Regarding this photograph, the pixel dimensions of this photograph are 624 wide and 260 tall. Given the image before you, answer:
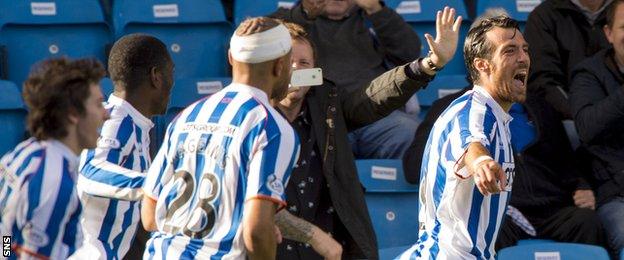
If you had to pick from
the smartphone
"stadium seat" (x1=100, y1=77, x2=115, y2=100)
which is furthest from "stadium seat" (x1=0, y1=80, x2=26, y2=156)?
the smartphone

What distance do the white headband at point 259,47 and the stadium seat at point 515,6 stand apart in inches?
177

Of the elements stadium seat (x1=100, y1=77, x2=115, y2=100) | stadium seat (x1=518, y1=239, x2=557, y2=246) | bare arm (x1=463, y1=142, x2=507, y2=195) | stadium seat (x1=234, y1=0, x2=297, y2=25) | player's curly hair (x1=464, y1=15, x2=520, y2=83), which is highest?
player's curly hair (x1=464, y1=15, x2=520, y2=83)

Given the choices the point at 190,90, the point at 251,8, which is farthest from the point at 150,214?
the point at 251,8

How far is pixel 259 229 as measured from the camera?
486cm

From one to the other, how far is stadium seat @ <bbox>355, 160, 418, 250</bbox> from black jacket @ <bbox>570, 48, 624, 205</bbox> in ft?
3.41

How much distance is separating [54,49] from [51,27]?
0.15 meters

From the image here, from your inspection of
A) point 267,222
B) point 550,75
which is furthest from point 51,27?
point 267,222

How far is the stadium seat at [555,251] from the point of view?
7.02 m

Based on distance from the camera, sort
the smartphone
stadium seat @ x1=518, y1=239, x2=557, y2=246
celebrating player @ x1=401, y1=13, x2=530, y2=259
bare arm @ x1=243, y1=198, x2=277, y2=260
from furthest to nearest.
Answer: stadium seat @ x1=518, y1=239, x2=557, y2=246 < the smartphone < celebrating player @ x1=401, y1=13, x2=530, y2=259 < bare arm @ x1=243, y1=198, x2=277, y2=260

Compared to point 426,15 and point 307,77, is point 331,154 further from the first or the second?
point 426,15

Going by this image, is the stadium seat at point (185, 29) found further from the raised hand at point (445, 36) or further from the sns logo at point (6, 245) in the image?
the sns logo at point (6, 245)

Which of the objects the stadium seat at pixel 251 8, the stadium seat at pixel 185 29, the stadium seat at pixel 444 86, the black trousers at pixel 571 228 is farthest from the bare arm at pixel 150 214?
the stadium seat at pixel 251 8

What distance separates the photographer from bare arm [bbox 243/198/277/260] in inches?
191

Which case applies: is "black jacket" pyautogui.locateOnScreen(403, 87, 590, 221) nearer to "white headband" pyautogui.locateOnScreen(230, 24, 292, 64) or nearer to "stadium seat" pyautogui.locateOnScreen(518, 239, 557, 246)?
"stadium seat" pyautogui.locateOnScreen(518, 239, 557, 246)
